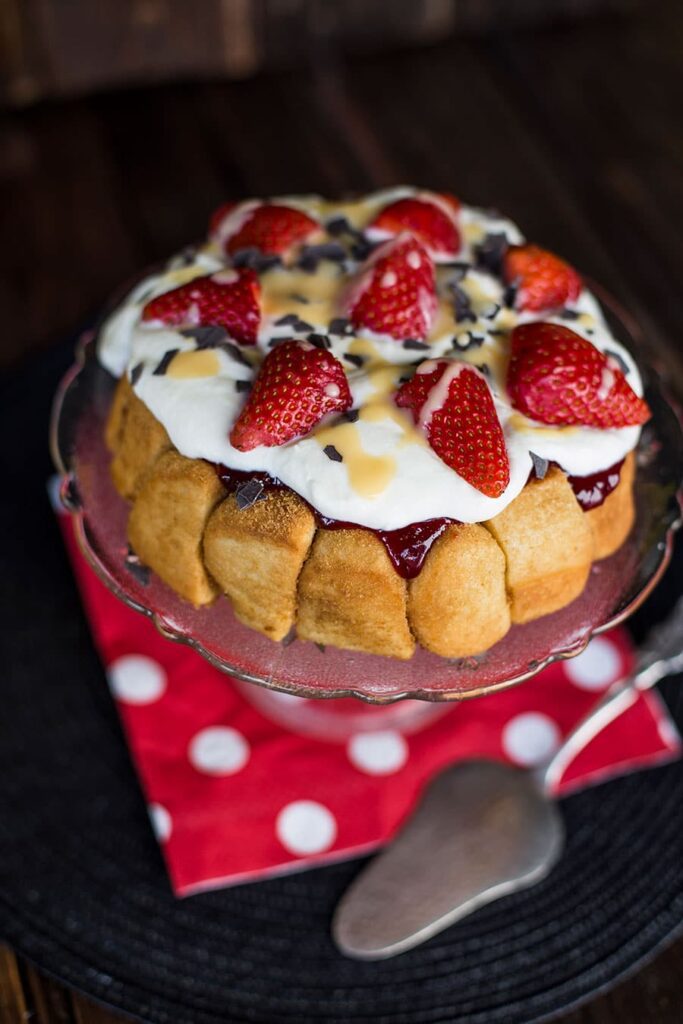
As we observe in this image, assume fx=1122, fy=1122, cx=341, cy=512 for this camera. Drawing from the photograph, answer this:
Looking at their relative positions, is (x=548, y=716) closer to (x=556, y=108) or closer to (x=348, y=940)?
(x=348, y=940)

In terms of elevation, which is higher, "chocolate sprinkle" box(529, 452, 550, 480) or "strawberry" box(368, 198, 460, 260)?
"strawberry" box(368, 198, 460, 260)

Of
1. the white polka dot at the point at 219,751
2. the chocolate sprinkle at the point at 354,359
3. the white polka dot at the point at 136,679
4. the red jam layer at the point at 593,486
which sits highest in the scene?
the chocolate sprinkle at the point at 354,359

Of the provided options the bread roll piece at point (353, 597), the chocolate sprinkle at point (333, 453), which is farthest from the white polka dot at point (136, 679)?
the chocolate sprinkle at point (333, 453)

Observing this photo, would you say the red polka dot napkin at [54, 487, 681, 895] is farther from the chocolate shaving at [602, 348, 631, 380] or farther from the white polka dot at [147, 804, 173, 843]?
the chocolate shaving at [602, 348, 631, 380]

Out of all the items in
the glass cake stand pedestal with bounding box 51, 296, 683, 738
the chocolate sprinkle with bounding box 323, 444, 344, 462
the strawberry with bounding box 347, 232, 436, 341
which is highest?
the strawberry with bounding box 347, 232, 436, 341

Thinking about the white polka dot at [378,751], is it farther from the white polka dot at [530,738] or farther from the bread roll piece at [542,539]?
the bread roll piece at [542,539]

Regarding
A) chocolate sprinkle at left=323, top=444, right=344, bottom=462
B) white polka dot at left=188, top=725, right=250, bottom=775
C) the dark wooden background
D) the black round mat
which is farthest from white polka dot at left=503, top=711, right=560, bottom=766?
the dark wooden background

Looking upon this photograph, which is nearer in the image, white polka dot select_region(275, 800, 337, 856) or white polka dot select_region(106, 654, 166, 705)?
white polka dot select_region(275, 800, 337, 856)
